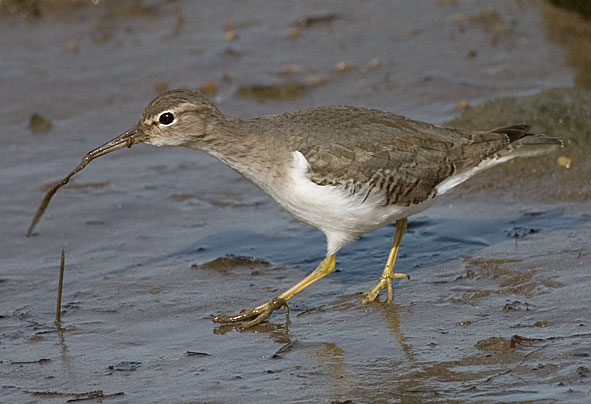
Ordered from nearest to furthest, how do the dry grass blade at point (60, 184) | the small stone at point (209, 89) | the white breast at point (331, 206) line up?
the white breast at point (331, 206)
the dry grass blade at point (60, 184)
the small stone at point (209, 89)

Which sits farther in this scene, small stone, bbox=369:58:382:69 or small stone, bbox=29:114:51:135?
small stone, bbox=369:58:382:69

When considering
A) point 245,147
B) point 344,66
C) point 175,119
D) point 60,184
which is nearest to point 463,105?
point 344,66

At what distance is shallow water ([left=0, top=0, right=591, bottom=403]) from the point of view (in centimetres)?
603

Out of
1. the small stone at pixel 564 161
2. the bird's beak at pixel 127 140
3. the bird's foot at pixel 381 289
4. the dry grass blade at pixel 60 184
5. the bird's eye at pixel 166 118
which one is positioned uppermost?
the bird's eye at pixel 166 118

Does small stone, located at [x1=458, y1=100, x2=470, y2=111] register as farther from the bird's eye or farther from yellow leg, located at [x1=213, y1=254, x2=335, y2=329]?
the bird's eye

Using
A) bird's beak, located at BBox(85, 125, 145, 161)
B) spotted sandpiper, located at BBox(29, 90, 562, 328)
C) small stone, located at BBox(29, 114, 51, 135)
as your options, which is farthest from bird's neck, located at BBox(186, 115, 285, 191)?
small stone, located at BBox(29, 114, 51, 135)

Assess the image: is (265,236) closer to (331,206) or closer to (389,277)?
(389,277)

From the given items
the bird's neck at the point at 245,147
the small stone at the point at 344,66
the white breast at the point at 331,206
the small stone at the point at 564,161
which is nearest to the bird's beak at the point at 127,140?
the bird's neck at the point at 245,147

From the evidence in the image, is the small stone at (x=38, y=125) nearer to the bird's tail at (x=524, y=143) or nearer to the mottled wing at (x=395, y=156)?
the mottled wing at (x=395, y=156)

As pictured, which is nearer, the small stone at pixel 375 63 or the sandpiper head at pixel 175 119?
the sandpiper head at pixel 175 119

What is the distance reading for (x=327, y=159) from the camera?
274 inches

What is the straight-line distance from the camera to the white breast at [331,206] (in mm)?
6867

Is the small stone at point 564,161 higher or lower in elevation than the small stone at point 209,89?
lower

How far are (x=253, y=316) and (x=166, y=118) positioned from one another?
1.54m
